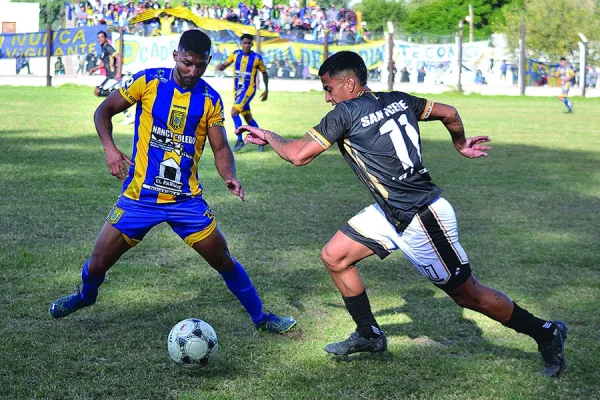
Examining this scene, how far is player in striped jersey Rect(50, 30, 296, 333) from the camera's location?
526 centimetres

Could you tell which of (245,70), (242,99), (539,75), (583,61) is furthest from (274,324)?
(539,75)

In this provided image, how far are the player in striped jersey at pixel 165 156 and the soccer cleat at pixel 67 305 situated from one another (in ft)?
0.85

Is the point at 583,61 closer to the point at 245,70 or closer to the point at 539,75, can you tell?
the point at 539,75

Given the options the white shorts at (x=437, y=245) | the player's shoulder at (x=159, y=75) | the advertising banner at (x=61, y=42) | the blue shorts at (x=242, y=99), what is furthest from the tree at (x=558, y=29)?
the white shorts at (x=437, y=245)

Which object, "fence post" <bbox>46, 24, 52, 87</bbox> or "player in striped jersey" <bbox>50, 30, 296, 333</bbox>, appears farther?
"fence post" <bbox>46, 24, 52, 87</bbox>

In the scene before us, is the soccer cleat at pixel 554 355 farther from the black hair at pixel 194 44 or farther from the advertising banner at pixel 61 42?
the advertising banner at pixel 61 42

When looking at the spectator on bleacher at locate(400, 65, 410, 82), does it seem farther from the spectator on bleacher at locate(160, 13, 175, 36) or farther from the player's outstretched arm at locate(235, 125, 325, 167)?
the player's outstretched arm at locate(235, 125, 325, 167)

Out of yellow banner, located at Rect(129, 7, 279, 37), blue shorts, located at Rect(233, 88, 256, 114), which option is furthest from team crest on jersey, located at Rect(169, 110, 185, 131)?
yellow banner, located at Rect(129, 7, 279, 37)

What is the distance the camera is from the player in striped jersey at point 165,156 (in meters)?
5.26

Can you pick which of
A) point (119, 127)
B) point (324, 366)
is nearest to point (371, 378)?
point (324, 366)

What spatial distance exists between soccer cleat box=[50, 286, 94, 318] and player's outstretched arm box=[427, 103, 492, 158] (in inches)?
102

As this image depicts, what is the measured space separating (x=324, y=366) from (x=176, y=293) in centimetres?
184

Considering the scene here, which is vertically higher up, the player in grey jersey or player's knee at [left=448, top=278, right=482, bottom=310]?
the player in grey jersey

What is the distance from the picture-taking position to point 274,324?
5633 mm
